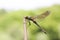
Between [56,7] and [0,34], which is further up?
[56,7]

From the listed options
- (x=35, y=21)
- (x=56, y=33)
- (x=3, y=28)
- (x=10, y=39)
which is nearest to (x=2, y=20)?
(x=3, y=28)

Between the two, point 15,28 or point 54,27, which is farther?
point 54,27

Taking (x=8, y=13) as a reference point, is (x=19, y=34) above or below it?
below

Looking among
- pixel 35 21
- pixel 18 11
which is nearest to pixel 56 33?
pixel 18 11

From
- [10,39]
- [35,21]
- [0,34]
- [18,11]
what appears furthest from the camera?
[18,11]

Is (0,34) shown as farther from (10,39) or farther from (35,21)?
(35,21)

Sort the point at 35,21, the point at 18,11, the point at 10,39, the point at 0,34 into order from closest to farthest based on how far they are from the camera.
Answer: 1. the point at 35,21
2. the point at 10,39
3. the point at 0,34
4. the point at 18,11

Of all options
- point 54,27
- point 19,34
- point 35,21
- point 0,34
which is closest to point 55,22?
point 54,27

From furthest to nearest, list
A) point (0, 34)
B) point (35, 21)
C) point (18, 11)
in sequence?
point (18, 11) → point (0, 34) → point (35, 21)

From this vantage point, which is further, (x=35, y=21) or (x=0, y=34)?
(x=0, y=34)
